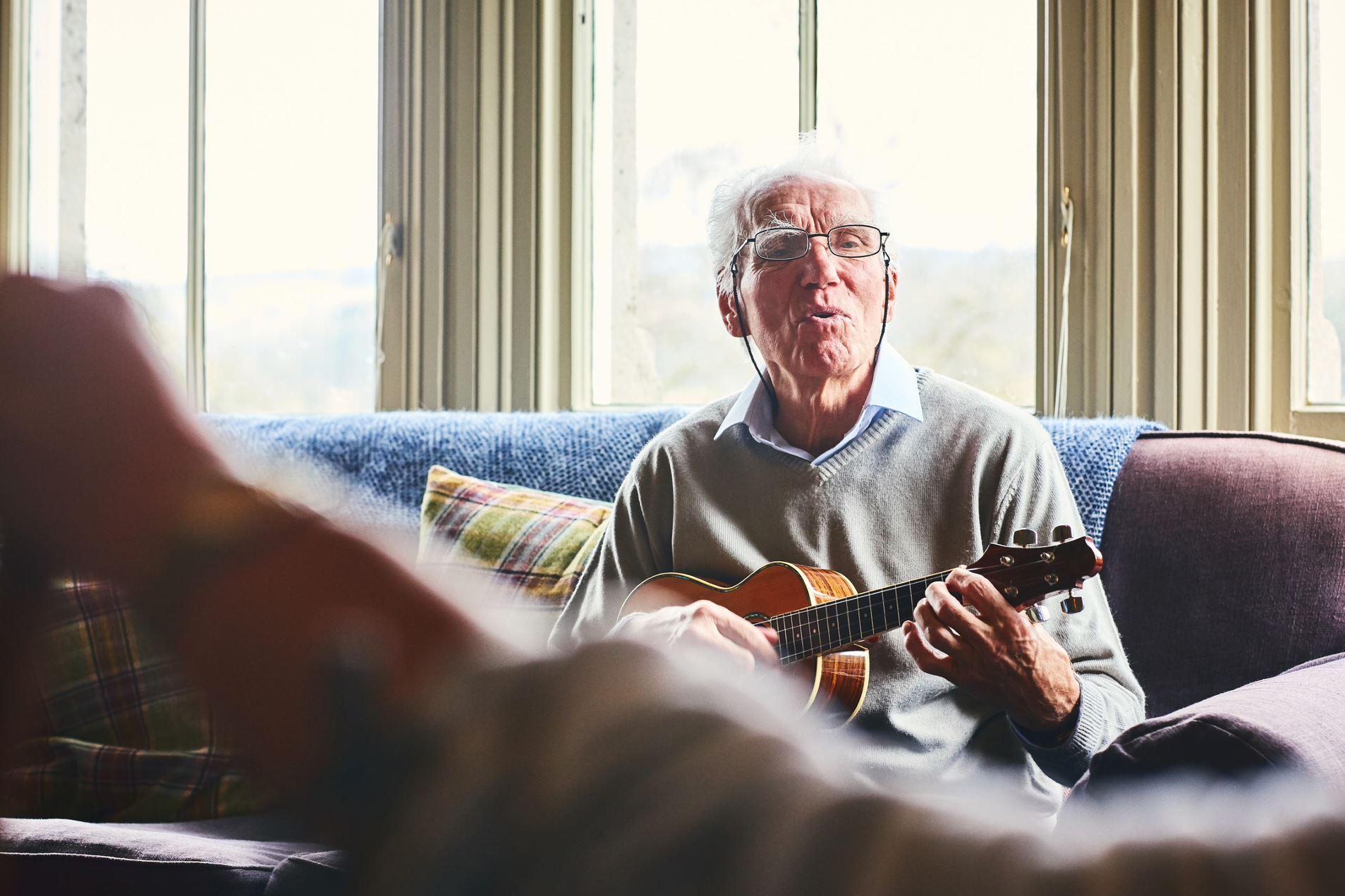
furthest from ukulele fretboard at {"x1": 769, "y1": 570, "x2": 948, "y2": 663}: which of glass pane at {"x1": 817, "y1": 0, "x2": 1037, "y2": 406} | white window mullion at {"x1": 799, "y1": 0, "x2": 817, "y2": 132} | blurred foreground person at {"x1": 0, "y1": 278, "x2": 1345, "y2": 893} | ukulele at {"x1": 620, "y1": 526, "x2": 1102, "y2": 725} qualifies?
white window mullion at {"x1": 799, "y1": 0, "x2": 817, "y2": 132}

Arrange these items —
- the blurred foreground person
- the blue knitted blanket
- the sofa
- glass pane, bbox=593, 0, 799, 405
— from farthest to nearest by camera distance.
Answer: glass pane, bbox=593, 0, 799, 405
the blue knitted blanket
the sofa
the blurred foreground person

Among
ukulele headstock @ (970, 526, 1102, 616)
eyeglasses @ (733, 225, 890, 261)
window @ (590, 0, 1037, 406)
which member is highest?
window @ (590, 0, 1037, 406)

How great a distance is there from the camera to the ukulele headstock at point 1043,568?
3.08 feet

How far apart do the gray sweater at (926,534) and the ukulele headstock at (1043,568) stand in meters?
0.10

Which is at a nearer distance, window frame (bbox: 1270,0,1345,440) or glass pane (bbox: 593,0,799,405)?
window frame (bbox: 1270,0,1345,440)

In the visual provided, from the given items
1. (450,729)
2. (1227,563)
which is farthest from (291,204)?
(450,729)

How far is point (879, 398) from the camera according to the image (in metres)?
1.16

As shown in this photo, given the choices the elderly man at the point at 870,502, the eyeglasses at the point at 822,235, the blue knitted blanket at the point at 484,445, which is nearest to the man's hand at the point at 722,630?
the elderly man at the point at 870,502

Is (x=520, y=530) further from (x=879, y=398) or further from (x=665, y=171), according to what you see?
(x=665, y=171)

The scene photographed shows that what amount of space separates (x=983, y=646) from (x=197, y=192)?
3053mm

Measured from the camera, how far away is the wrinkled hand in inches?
12.3

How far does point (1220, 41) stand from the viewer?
204 cm

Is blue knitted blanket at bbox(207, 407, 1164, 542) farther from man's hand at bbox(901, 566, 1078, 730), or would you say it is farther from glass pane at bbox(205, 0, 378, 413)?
glass pane at bbox(205, 0, 378, 413)

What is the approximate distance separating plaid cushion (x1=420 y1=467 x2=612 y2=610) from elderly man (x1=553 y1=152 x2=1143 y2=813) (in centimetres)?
29
